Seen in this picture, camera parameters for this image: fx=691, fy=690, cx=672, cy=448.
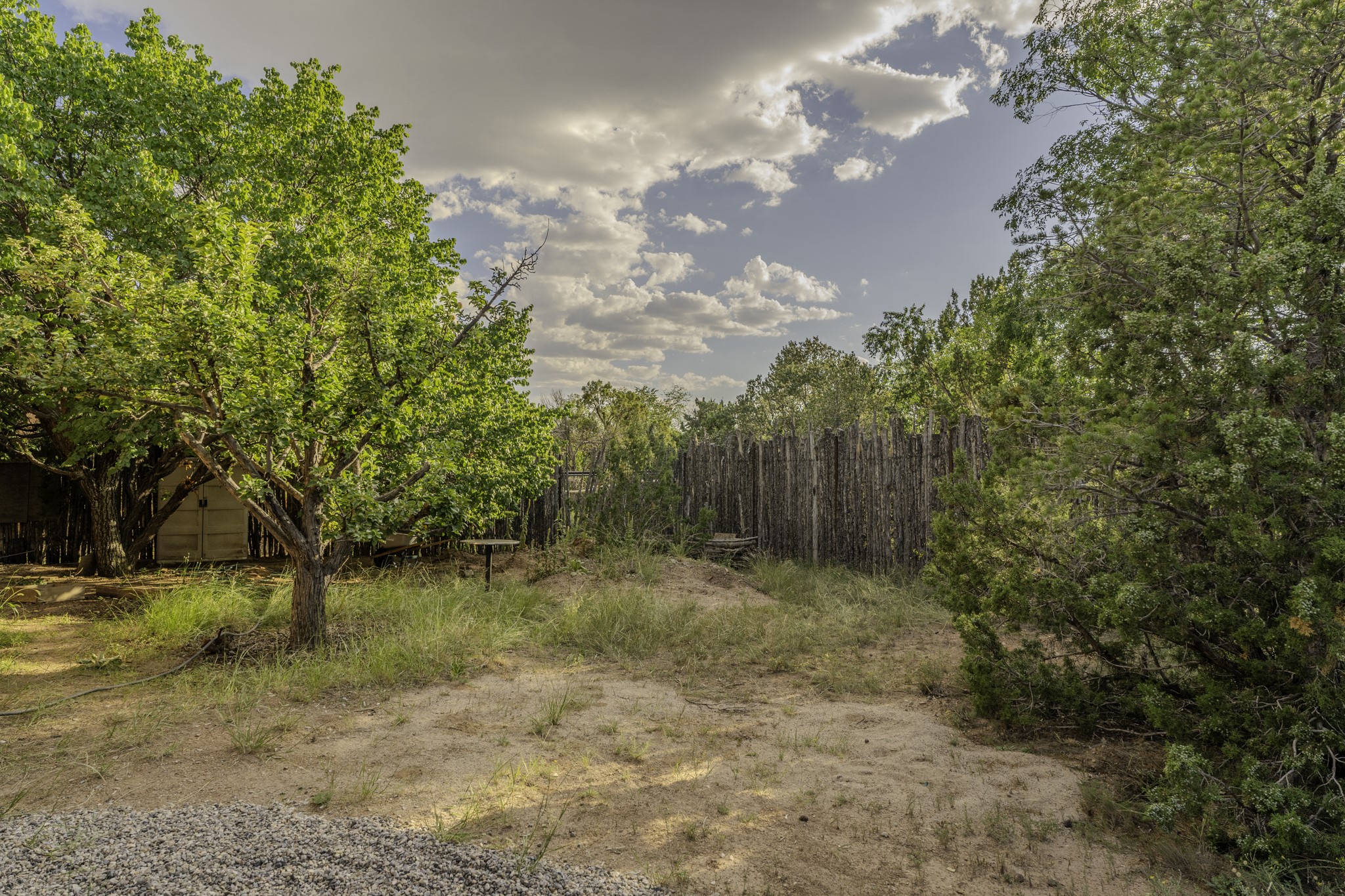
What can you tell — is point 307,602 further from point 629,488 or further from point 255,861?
point 629,488

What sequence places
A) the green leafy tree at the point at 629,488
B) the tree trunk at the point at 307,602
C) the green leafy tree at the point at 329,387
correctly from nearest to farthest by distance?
1. the green leafy tree at the point at 329,387
2. the tree trunk at the point at 307,602
3. the green leafy tree at the point at 629,488

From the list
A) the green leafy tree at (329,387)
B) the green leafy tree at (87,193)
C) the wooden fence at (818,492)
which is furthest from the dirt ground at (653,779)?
the wooden fence at (818,492)

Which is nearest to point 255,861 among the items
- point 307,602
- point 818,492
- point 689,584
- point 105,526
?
point 307,602

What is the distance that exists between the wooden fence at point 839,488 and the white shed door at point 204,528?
23.1 feet

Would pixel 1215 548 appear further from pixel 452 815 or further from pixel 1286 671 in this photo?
pixel 452 815

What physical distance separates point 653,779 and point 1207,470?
2643 millimetres

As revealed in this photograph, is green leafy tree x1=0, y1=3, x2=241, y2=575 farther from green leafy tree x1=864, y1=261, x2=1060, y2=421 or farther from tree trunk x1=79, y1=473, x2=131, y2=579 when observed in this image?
green leafy tree x1=864, y1=261, x2=1060, y2=421

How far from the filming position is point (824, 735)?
12.5 ft

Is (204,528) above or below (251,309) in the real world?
below

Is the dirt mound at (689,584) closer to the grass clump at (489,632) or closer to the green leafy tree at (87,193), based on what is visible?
the grass clump at (489,632)

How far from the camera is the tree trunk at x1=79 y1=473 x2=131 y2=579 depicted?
8109mm

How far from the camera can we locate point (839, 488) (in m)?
8.78

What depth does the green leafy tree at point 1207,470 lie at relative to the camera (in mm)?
2527

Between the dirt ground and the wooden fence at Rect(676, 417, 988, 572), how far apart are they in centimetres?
351
